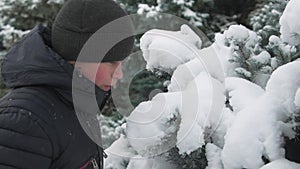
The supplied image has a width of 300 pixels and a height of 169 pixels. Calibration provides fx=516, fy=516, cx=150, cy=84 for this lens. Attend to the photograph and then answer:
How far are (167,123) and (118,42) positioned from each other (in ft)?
1.29

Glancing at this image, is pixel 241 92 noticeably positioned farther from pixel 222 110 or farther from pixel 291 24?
pixel 291 24

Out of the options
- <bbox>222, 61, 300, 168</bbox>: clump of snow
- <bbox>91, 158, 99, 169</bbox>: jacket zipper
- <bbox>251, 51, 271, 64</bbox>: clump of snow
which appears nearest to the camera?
<bbox>222, 61, 300, 168</bbox>: clump of snow

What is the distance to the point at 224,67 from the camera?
206 centimetres

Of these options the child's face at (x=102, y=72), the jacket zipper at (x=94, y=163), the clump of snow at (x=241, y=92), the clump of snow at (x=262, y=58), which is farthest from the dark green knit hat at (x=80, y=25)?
the clump of snow at (x=262, y=58)

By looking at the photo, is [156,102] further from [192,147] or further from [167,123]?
[192,147]

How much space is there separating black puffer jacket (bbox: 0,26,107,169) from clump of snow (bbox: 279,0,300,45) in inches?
26.2

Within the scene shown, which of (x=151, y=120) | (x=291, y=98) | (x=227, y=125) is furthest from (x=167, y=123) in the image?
(x=291, y=98)

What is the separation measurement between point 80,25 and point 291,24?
2.07 ft

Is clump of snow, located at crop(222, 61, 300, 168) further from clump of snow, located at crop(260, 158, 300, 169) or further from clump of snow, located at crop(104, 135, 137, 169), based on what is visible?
clump of snow, located at crop(104, 135, 137, 169)

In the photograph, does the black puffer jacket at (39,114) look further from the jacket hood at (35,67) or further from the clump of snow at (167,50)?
the clump of snow at (167,50)

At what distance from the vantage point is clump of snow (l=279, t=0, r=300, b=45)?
1.49m

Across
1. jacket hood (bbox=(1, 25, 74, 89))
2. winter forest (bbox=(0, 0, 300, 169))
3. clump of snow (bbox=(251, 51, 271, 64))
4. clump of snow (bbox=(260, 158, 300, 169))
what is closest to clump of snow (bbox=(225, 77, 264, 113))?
winter forest (bbox=(0, 0, 300, 169))

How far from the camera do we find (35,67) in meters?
1.54

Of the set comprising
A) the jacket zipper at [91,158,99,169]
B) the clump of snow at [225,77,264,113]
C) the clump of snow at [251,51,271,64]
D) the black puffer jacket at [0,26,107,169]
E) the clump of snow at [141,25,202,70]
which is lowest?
the jacket zipper at [91,158,99,169]
